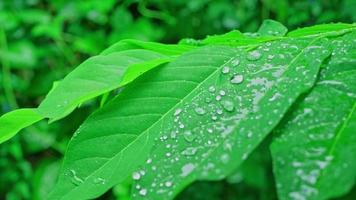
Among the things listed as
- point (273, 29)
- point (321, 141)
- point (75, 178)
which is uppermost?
point (273, 29)

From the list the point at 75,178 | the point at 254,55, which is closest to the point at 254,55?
the point at 254,55

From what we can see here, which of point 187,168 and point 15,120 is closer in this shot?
point 187,168

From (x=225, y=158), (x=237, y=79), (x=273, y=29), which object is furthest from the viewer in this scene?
(x=273, y=29)

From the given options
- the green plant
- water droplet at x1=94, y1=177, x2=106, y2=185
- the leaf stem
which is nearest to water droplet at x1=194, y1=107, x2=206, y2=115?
the green plant

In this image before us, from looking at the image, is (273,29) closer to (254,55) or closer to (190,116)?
(254,55)

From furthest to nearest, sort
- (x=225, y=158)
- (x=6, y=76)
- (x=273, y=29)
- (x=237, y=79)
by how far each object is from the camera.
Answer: (x=6, y=76) < (x=273, y=29) < (x=237, y=79) < (x=225, y=158)

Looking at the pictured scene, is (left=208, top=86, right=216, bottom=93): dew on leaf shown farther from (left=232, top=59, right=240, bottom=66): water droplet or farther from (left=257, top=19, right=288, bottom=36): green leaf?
(left=257, top=19, right=288, bottom=36): green leaf

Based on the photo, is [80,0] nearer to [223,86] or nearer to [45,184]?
[45,184]

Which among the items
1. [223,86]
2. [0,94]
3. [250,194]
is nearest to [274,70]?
[223,86]
